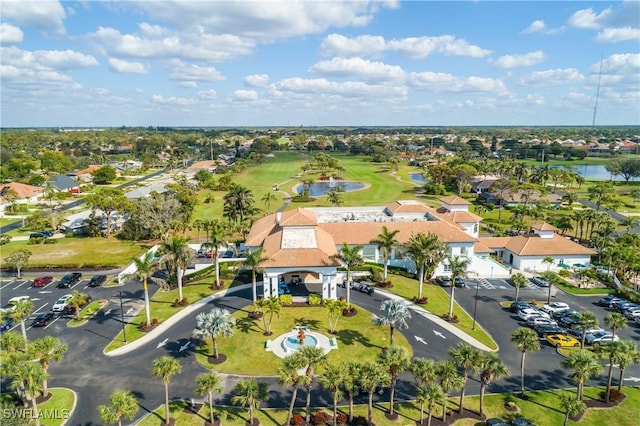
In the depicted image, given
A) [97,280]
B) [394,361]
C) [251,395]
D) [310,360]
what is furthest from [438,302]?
[97,280]

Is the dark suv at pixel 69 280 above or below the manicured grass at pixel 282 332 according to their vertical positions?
above

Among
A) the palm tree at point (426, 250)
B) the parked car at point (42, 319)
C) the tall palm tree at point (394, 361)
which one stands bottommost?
the parked car at point (42, 319)

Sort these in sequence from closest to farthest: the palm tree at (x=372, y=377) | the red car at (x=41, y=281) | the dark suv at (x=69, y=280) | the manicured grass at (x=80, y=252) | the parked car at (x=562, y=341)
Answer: the palm tree at (x=372, y=377) < the parked car at (x=562, y=341) < the dark suv at (x=69, y=280) < the red car at (x=41, y=281) < the manicured grass at (x=80, y=252)

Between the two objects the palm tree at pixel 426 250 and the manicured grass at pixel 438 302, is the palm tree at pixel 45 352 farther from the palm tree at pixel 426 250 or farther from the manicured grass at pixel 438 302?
the manicured grass at pixel 438 302

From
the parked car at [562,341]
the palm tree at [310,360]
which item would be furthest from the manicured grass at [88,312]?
the parked car at [562,341]

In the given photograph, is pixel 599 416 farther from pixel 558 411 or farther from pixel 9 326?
pixel 9 326

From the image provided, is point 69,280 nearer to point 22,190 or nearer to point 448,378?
point 448,378

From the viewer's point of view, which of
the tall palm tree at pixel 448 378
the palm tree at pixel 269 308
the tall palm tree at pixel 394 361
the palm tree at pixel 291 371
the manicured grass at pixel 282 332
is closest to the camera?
the palm tree at pixel 291 371
